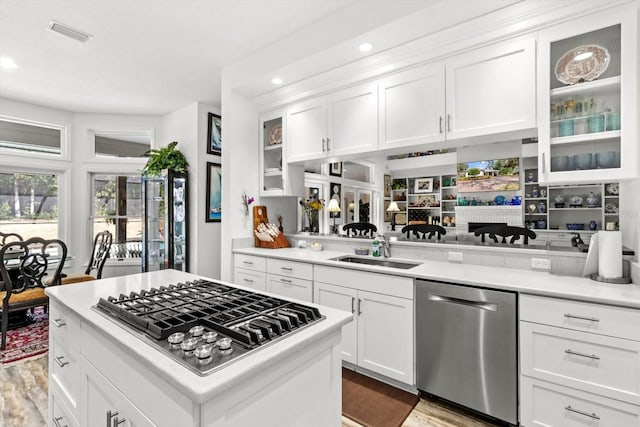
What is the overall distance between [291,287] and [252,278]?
556 millimetres

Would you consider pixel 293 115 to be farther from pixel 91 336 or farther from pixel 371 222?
pixel 91 336

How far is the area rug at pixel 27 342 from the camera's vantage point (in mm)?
2826

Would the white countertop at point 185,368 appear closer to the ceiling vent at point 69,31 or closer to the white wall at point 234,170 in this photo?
the white wall at point 234,170

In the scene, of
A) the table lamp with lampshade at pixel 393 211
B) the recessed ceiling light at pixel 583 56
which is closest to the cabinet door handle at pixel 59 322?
the table lamp with lampshade at pixel 393 211

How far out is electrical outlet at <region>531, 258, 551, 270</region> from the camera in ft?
6.98

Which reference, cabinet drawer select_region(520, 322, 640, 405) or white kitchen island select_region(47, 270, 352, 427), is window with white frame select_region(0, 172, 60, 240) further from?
cabinet drawer select_region(520, 322, 640, 405)

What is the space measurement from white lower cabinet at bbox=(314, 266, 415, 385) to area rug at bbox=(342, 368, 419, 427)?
0.13m

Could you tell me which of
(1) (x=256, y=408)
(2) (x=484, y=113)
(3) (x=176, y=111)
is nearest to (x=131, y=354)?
(1) (x=256, y=408)

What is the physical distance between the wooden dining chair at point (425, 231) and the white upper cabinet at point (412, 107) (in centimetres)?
77

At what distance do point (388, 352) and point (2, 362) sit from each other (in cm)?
328

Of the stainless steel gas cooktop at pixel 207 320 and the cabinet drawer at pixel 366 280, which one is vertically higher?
the stainless steel gas cooktop at pixel 207 320

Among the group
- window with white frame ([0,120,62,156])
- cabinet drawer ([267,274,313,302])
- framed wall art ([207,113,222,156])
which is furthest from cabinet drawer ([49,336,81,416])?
window with white frame ([0,120,62,156])

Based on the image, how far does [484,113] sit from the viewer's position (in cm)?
224

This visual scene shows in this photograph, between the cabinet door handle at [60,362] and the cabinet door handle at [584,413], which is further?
the cabinet door handle at [584,413]
